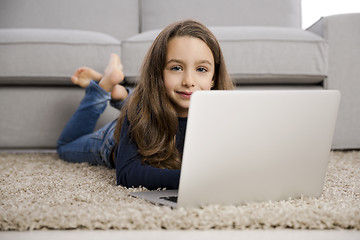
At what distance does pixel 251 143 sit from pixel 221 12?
5.42 feet

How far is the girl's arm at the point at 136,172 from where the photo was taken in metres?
0.89


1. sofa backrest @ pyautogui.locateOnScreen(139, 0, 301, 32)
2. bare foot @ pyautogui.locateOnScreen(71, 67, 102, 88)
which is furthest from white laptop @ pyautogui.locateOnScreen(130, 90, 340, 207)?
sofa backrest @ pyautogui.locateOnScreen(139, 0, 301, 32)

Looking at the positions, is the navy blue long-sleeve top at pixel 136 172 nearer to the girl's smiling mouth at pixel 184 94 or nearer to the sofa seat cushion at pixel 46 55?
the girl's smiling mouth at pixel 184 94

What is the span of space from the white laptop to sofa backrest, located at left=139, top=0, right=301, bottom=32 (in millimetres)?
1558

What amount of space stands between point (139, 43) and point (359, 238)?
1.25 m

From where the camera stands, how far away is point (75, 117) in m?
1.57

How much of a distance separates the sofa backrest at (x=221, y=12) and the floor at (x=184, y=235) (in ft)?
5.62

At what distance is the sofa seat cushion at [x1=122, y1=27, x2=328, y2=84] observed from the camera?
1.67 m

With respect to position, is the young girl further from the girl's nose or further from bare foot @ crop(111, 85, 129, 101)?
bare foot @ crop(111, 85, 129, 101)

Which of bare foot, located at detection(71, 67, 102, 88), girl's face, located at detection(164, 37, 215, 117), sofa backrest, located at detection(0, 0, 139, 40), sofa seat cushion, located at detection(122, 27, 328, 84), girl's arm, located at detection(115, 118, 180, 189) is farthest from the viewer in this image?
sofa backrest, located at detection(0, 0, 139, 40)

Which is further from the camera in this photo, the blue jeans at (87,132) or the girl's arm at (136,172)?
the blue jeans at (87,132)

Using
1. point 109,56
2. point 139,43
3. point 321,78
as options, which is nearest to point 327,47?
point 321,78

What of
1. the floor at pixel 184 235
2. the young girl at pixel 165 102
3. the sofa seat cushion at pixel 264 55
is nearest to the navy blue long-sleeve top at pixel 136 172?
the young girl at pixel 165 102

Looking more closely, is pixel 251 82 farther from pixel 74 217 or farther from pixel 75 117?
pixel 74 217
